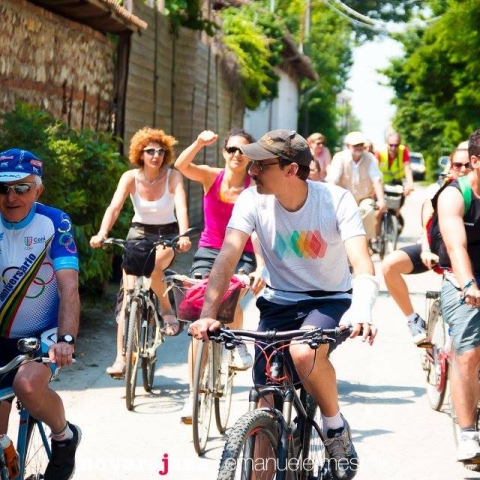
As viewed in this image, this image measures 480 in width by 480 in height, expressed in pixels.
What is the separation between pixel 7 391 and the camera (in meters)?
4.84

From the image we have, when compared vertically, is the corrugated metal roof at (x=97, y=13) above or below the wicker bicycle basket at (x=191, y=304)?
above

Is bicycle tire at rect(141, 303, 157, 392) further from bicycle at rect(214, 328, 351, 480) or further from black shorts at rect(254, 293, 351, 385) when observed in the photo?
bicycle at rect(214, 328, 351, 480)

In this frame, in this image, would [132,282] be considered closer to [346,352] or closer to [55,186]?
[55,186]

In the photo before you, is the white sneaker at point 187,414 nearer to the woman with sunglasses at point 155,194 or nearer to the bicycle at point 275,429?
the woman with sunglasses at point 155,194

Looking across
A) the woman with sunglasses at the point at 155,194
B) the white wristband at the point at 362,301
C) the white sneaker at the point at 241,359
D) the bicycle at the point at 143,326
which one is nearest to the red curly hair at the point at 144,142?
the woman with sunglasses at the point at 155,194

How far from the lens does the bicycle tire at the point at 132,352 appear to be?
803cm

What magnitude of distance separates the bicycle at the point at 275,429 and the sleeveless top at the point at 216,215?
2.84 metres

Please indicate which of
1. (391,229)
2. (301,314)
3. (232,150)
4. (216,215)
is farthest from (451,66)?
(301,314)

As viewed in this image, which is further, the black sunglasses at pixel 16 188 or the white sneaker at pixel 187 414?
the white sneaker at pixel 187 414

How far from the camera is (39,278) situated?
523cm

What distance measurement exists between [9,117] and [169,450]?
4005mm

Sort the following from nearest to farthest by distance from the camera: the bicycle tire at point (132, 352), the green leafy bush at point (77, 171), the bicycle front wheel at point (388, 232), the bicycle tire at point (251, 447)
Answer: the bicycle tire at point (251, 447) < the bicycle tire at point (132, 352) < the green leafy bush at point (77, 171) < the bicycle front wheel at point (388, 232)

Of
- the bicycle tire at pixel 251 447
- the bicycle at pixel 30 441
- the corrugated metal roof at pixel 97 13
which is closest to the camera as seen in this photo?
the bicycle tire at pixel 251 447

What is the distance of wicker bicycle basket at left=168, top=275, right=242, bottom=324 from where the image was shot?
277 inches
